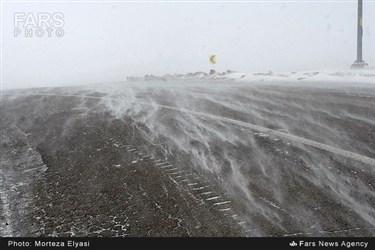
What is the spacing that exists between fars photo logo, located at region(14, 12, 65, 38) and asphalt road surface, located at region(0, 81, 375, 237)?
1390 inches

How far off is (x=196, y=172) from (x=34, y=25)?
41.4 metres

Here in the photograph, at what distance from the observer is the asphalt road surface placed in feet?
11.8

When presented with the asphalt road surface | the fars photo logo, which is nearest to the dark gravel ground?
the asphalt road surface

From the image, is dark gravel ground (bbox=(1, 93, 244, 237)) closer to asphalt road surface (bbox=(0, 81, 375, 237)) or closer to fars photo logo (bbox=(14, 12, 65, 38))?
asphalt road surface (bbox=(0, 81, 375, 237))

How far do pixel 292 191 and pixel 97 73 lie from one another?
1260 inches

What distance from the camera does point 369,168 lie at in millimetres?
4598

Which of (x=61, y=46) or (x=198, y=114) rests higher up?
(x=61, y=46)

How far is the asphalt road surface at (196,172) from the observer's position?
11.8 feet

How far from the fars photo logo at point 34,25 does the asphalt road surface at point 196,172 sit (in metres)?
35.3

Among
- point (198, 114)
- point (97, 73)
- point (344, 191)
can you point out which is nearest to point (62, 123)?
point (198, 114)

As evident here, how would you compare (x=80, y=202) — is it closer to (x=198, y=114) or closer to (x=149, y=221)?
(x=149, y=221)

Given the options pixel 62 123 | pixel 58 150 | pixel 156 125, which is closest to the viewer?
pixel 58 150

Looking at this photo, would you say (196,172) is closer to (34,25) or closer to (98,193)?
(98,193)

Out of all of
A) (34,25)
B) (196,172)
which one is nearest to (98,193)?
(196,172)
